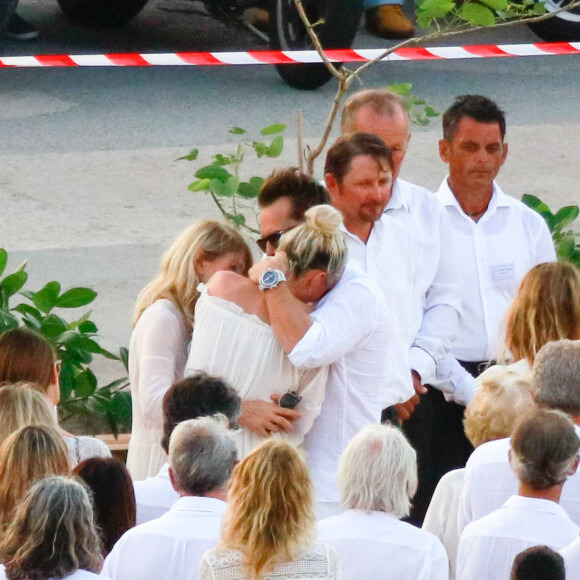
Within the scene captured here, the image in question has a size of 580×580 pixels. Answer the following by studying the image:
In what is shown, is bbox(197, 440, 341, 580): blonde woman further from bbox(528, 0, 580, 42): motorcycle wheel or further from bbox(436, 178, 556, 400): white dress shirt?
bbox(528, 0, 580, 42): motorcycle wheel

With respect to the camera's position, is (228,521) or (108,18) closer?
(228,521)

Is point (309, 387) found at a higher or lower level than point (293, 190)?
lower

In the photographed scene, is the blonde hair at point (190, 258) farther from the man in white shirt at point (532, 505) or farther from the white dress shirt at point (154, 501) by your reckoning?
the man in white shirt at point (532, 505)

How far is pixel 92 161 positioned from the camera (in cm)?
1080

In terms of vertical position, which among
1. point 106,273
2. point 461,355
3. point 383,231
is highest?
point 383,231

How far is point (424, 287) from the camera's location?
5.95 meters

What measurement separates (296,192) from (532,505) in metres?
1.52

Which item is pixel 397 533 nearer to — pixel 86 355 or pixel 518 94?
pixel 86 355

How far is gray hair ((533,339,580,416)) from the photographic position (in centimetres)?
467

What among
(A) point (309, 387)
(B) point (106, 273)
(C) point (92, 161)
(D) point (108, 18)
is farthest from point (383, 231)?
(D) point (108, 18)

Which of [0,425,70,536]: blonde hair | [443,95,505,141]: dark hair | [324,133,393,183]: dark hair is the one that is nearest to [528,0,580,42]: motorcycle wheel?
[443,95,505,141]: dark hair

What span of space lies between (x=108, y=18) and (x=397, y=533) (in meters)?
9.80

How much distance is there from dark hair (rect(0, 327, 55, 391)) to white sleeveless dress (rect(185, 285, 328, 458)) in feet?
1.61

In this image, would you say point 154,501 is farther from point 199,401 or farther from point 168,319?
point 168,319
